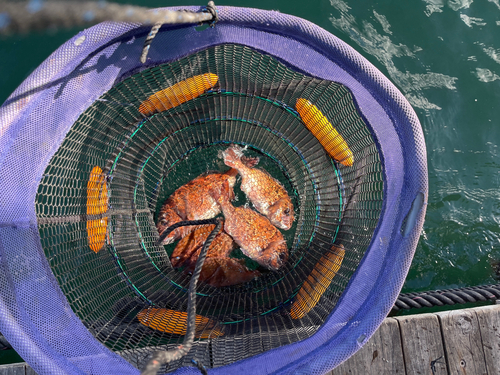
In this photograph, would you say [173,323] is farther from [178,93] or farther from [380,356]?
[380,356]

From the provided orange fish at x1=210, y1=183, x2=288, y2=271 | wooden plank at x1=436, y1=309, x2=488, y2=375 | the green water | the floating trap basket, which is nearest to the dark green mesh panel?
the floating trap basket

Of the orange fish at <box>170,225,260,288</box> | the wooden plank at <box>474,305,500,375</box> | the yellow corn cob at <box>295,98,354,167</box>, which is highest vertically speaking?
the yellow corn cob at <box>295,98,354,167</box>

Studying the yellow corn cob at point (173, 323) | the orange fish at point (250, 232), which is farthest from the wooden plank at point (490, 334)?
the yellow corn cob at point (173, 323)

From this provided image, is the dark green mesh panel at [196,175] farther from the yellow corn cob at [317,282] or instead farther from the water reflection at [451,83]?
the water reflection at [451,83]

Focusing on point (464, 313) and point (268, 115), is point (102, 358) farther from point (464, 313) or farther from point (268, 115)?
point (464, 313)

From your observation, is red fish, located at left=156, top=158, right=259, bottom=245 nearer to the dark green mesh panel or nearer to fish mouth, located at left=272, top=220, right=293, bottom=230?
the dark green mesh panel

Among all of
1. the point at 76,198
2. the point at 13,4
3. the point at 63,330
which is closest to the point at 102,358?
the point at 63,330

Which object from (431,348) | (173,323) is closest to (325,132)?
(173,323)
